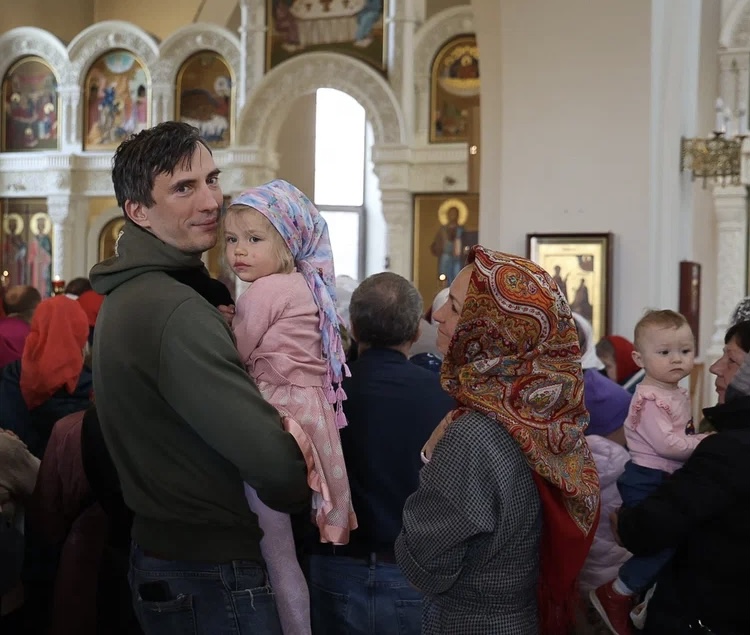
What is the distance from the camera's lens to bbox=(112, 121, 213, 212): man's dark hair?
7.27 ft

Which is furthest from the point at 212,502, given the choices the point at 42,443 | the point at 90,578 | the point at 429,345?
the point at 42,443

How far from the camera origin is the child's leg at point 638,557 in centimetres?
303

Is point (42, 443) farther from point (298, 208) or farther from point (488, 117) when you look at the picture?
point (488, 117)

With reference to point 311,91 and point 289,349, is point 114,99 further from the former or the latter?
point 289,349

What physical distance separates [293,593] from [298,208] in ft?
3.06

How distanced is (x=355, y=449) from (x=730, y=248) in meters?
11.2

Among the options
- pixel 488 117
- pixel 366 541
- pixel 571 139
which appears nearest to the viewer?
pixel 366 541

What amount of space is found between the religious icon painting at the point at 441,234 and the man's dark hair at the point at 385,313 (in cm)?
1458

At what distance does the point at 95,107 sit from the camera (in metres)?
19.7

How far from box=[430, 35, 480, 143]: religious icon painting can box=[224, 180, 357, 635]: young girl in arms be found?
49.8 ft

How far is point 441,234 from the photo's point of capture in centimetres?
1767

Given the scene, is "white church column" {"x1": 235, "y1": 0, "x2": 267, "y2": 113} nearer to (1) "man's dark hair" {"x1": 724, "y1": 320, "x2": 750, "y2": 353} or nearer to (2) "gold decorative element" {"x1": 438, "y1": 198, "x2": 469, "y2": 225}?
(2) "gold decorative element" {"x1": 438, "y1": 198, "x2": 469, "y2": 225}

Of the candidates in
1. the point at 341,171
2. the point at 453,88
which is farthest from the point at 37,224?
the point at 453,88

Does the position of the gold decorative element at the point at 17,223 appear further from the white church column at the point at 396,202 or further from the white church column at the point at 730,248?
the white church column at the point at 730,248
